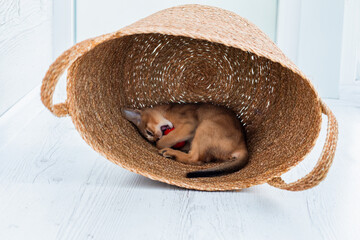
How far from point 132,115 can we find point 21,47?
0.60 meters

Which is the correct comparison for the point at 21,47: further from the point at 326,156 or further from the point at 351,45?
the point at 351,45

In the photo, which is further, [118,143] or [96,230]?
[118,143]

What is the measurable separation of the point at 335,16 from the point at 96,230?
200 centimetres

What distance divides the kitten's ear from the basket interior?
19 mm

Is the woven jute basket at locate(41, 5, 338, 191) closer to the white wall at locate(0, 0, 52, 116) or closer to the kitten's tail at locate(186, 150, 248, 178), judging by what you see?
the kitten's tail at locate(186, 150, 248, 178)

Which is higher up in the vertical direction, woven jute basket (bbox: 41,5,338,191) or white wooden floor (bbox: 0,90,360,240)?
woven jute basket (bbox: 41,5,338,191)

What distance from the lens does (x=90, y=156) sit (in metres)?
1.67

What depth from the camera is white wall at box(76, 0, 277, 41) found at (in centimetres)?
283

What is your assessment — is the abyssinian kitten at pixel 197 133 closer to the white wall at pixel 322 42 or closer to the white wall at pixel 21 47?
the white wall at pixel 21 47

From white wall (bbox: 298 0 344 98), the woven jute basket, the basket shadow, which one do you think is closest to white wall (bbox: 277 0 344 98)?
white wall (bbox: 298 0 344 98)

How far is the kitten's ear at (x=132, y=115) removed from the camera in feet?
5.53

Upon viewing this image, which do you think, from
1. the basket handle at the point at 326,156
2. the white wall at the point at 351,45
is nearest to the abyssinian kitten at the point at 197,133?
the basket handle at the point at 326,156

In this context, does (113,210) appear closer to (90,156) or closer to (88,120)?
(88,120)

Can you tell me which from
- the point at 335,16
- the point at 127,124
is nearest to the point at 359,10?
the point at 335,16
